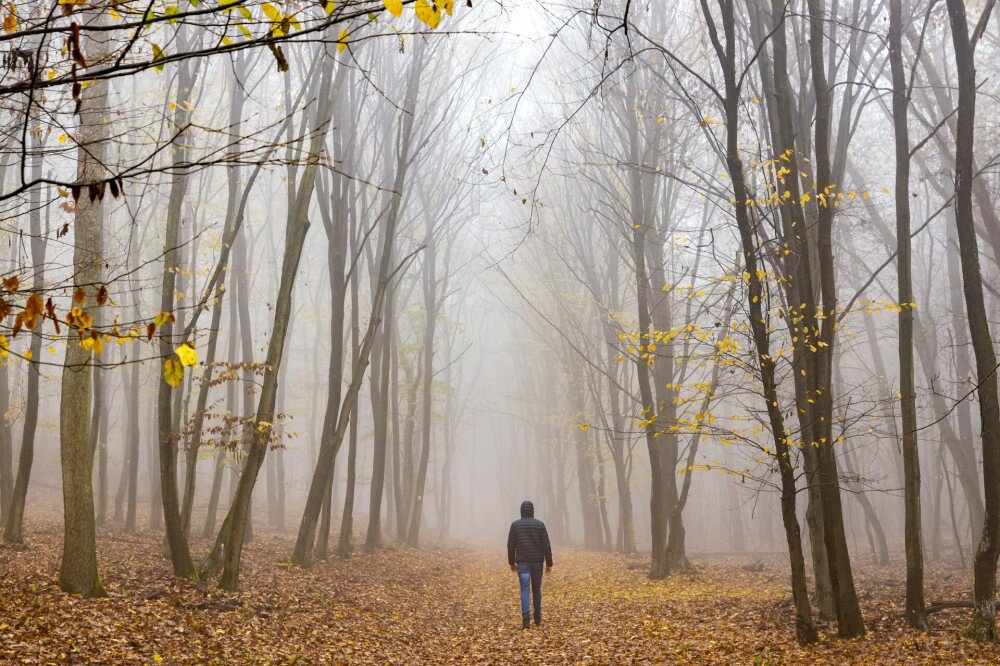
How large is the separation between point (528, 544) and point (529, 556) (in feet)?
0.51

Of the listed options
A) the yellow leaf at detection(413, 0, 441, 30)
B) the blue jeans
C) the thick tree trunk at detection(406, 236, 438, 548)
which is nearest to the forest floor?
the blue jeans

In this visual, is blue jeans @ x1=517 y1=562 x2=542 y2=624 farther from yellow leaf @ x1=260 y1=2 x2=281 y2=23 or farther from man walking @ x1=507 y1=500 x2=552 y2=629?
yellow leaf @ x1=260 y1=2 x2=281 y2=23

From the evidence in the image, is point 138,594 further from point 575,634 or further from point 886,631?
point 886,631

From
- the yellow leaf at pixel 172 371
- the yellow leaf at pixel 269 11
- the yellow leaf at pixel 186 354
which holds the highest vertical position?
the yellow leaf at pixel 269 11

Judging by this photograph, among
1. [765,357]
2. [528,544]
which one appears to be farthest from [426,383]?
[765,357]

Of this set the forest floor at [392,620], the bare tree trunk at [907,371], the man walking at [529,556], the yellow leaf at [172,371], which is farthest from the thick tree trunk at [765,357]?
the yellow leaf at [172,371]

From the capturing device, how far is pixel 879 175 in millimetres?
21484

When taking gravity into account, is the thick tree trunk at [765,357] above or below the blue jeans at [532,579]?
above

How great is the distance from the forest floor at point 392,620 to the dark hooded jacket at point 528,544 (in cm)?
89

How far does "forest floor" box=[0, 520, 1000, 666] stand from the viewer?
596 centimetres

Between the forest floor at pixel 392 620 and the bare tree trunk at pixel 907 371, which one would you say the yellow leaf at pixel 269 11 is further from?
the bare tree trunk at pixel 907 371

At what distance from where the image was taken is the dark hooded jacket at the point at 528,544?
918cm

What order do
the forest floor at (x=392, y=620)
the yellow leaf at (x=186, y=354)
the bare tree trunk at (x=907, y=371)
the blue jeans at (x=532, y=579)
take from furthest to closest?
the blue jeans at (x=532, y=579), the bare tree trunk at (x=907, y=371), the forest floor at (x=392, y=620), the yellow leaf at (x=186, y=354)

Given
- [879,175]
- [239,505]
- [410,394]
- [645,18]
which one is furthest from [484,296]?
[239,505]
